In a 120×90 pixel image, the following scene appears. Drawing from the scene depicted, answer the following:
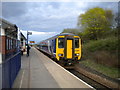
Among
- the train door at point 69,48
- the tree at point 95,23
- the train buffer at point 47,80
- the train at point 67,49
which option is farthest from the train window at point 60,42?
the tree at point 95,23

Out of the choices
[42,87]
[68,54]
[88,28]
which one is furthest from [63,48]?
[88,28]

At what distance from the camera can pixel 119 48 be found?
7746mm

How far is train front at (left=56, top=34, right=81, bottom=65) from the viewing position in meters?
9.98

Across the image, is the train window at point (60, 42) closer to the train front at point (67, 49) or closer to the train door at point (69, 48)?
the train front at point (67, 49)

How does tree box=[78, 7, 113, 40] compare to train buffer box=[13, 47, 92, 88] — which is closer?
train buffer box=[13, 47, 92, 88]

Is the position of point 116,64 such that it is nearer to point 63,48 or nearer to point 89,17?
point 63,48

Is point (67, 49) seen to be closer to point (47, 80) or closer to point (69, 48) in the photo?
point (69, 48)

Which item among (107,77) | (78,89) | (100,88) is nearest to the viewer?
(78,89)

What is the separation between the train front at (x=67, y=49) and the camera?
998 cm

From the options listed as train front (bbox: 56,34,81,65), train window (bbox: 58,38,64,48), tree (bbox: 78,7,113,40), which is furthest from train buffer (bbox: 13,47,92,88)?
tree (bbox: 78,7,113,40)

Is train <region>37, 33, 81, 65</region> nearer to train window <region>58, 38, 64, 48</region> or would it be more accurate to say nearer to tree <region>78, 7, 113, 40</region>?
train window <region>58, 38, 64, 48</region>

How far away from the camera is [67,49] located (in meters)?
10.1

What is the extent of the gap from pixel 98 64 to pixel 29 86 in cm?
644

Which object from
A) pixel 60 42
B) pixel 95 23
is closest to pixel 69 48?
pixel 60 42
